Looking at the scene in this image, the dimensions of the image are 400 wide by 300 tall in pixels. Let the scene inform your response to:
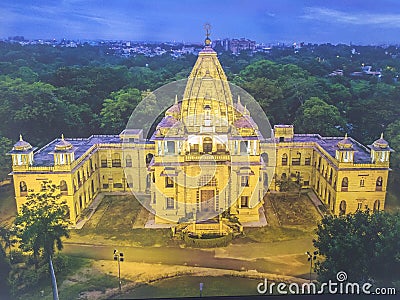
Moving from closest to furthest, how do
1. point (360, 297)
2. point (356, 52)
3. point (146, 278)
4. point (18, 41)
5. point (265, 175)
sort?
1. point (360, 297)
2. point (146, 278)
3. point (18, 41)
4. point (265, 175)
5. point (356, 52)

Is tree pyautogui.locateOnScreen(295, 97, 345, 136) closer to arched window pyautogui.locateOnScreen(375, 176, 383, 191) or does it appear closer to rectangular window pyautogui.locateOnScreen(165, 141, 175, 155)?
arched window pyautogui.locateOnScreen(375, 176, 383, 191)

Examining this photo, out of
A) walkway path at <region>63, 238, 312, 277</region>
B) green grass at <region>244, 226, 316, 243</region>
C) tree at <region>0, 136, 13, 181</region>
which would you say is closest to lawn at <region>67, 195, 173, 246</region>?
walkway path at <region>63, 238, 312, 277</region>

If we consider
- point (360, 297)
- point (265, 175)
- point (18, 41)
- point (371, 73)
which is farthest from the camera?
point (371, 73)

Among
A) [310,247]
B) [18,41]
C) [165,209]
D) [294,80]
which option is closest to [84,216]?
[165,209]

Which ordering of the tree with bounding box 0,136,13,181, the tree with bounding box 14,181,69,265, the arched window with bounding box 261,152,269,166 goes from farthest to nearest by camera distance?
1. the arched window with bounding box 261,152,269,166
2. the tree with bounding box 0,136,13,181
3. the tree with bounding box 14,181,69,265

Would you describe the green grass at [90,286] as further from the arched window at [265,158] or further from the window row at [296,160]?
the window row at [296,160]

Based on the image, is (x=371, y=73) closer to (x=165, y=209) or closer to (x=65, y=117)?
(x=165, y=209)
